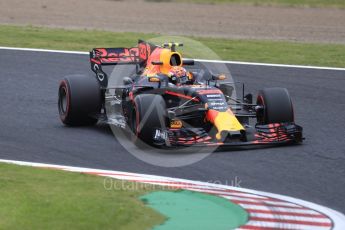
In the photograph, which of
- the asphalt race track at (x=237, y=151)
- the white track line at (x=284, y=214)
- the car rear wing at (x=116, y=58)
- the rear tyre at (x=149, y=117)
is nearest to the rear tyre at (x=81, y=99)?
the asphalt race track at (x=237, y=151)

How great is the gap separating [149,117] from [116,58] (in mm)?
3083

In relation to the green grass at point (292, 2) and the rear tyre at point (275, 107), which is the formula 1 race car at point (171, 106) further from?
the green grass at point (292, 2)

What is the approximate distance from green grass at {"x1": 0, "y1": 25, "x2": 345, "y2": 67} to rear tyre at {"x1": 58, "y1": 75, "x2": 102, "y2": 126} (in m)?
7.62

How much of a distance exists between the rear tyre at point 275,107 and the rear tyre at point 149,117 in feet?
A: 5.44

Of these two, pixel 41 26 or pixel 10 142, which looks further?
pixel 41 26

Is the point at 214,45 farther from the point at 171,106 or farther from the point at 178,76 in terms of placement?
the point at 171,106

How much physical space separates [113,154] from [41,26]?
15.3 meters

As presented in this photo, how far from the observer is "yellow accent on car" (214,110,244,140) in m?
12.8

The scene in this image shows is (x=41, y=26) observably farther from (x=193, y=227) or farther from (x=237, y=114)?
(x=193, y=227)

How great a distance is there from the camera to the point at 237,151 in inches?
506

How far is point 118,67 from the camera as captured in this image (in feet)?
58.3

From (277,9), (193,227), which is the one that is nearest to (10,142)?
(193,227)

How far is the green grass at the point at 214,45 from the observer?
21812mm

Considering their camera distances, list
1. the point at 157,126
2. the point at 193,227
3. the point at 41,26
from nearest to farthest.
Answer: the point at 193,227 → the point at 157,126 → the point at 41,26
